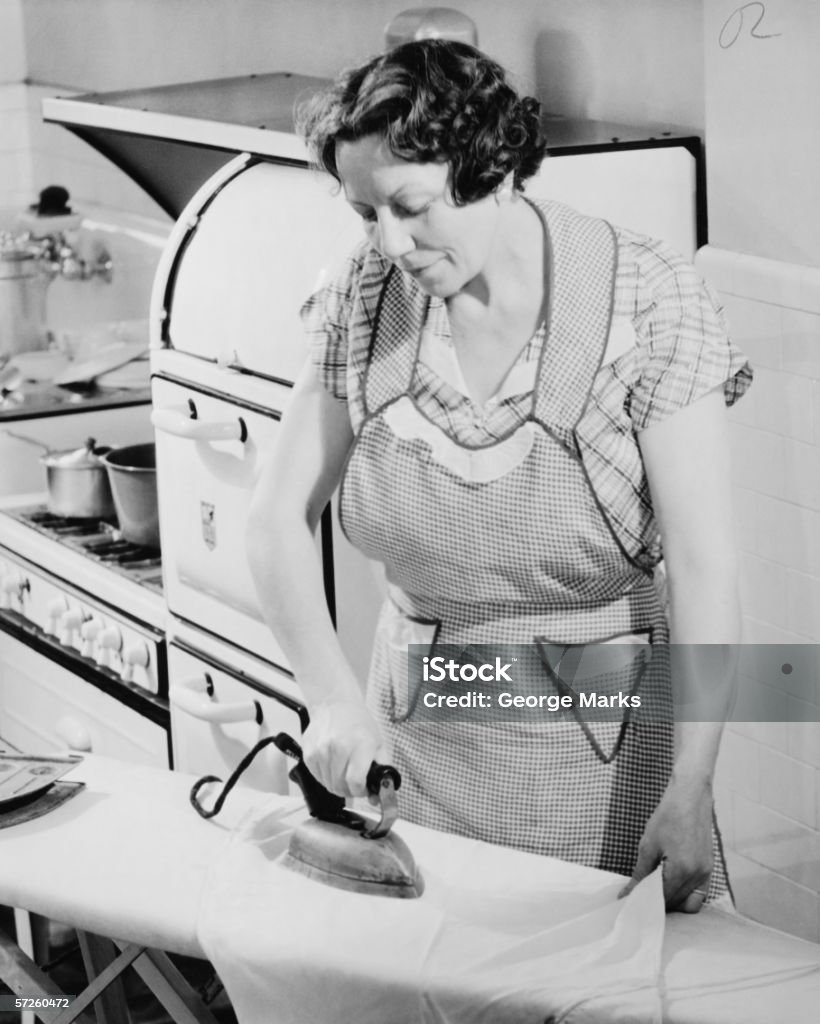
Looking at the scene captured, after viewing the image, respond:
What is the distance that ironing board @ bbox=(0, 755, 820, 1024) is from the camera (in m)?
1.63

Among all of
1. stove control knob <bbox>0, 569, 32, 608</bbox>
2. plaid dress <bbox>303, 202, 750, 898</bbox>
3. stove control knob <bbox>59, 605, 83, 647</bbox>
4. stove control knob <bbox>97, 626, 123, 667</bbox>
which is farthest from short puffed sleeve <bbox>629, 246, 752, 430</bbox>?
stove control knob <bbox>0, 569, 32, 608</bbox>

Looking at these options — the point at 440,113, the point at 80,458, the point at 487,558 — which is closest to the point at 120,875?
the point at 487,558

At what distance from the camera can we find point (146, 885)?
73.1 inches

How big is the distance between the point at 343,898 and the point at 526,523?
1.51 feet

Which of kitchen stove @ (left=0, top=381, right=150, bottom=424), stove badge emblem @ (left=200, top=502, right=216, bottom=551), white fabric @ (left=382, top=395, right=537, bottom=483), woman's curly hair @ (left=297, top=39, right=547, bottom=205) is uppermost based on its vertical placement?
woman's curly hair @ (left=297, top=39, right=547, bottom=205)

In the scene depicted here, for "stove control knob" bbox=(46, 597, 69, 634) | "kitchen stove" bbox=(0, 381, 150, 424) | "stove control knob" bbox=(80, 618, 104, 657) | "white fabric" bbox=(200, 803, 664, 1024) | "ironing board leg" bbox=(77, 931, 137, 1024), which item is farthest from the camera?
"kitchen stove" bbox=(0, 381, 150, 424)

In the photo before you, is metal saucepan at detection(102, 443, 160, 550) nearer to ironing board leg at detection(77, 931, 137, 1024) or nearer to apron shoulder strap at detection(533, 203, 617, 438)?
ironing board leg at detection(77, 931, 137, 1024)

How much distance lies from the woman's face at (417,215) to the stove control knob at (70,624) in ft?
6.09

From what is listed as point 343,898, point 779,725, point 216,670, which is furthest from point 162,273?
point 343,898

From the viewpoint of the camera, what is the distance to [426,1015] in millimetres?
1616

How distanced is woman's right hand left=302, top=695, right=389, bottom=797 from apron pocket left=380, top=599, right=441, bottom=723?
5.6 inches

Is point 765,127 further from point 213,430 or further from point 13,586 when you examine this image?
point 13,586

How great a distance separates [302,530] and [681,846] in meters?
0.63

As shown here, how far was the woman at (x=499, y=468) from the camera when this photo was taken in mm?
1756
